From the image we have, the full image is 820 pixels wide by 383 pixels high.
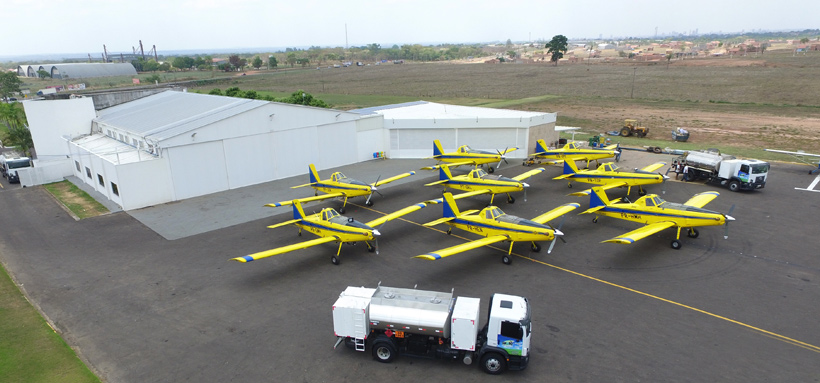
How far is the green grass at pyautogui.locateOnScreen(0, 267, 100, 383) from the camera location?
1359cm

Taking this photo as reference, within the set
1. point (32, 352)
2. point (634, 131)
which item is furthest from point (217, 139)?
point (634, 131)

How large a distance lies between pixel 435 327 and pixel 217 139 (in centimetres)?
2637

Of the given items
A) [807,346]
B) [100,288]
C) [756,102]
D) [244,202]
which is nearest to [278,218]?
[244,202]

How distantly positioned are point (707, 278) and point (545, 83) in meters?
108

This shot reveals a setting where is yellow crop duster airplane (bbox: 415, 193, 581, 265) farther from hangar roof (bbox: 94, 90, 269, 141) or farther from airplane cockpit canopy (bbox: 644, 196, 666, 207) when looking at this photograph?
hangar roof (bbox: 94, 90, 269, 141)

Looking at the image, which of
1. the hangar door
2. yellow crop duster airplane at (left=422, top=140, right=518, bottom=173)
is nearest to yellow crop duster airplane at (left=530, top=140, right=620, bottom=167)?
yellow crop duster airplane at (left=422, top=140, right=518, bottom=173)

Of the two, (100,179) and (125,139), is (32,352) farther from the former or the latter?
(125,139)

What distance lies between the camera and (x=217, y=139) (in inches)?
1303

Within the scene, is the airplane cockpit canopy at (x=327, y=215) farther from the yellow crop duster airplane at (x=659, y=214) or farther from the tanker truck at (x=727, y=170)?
the tanker truck at (x=727, y=170)

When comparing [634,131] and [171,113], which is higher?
[171,113]

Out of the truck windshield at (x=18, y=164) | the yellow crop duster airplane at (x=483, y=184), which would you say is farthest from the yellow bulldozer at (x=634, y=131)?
the truck windshield at (x=18, y=164)

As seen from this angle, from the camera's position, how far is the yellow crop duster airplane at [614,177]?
29.7 metres

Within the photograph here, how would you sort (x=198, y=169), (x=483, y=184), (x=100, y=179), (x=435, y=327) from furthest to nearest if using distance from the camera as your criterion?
(x=100, y=179) → (x=198, y=169) → (x=483, y=184) → (x=435, y=327)

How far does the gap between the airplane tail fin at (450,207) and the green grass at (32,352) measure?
1608cm
